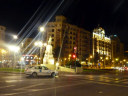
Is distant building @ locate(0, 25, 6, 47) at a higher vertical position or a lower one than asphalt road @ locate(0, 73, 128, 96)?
higher

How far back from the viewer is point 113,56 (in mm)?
133375

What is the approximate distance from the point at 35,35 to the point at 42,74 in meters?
87.5

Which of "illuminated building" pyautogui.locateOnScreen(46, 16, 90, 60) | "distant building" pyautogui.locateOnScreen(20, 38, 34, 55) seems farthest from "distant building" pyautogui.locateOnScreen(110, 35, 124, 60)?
"distant building" pyautogui.locateOnScreen(20, 38, 34, 55)

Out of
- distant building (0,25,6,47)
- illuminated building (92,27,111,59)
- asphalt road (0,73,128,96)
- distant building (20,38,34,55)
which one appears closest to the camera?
asphalt road (0,73,128,96)

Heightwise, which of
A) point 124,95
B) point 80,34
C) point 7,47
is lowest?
point 124,95

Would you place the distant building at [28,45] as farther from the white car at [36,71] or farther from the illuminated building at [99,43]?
Answer: the white car at [36,71]

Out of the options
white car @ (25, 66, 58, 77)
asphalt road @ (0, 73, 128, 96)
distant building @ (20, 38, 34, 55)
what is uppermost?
distant building @ (20, 38, 34, 55)

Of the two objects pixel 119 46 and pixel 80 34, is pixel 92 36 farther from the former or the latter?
pixel 119 46

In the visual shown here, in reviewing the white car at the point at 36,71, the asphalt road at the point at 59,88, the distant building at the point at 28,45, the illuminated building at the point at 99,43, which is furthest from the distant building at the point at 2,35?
→ the asphalt road at the point at 59,88

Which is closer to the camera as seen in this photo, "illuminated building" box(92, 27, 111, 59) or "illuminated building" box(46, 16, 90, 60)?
"illuminated building" box(46, 16, 90, 60)

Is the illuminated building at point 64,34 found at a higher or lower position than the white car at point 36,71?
higher

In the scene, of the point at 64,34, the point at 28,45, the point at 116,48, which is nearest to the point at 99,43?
the point at 116,48

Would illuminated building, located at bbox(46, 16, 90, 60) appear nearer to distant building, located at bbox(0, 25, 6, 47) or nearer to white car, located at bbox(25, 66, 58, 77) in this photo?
Answer: distant building, located at bbox(0, 25, 6, 47)

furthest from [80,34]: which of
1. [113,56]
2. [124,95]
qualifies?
[124,95]
